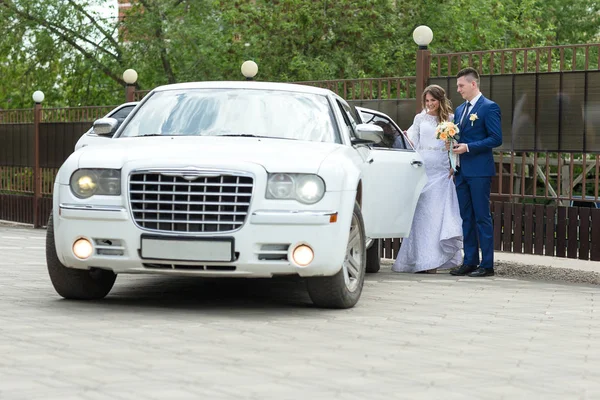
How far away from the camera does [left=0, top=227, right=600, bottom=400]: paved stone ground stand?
5504 millimetres

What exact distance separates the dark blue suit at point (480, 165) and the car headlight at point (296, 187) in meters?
3.76

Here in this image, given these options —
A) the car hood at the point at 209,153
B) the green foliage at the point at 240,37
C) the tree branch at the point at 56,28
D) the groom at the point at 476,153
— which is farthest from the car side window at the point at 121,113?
the tree branch at the point at 56,28

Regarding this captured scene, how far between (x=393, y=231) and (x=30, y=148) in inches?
558

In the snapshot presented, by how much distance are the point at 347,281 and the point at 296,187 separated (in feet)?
3.01

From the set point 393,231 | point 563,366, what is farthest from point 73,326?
point 393,231

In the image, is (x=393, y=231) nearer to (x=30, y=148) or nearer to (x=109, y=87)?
(x=30, y=148)

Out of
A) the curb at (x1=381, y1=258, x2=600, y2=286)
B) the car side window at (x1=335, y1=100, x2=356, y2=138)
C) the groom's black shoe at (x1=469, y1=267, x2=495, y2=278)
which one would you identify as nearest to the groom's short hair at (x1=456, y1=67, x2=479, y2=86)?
the car side window at (x1=335, y1=100, x2=356, y2=138)

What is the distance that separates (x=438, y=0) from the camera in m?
31.0

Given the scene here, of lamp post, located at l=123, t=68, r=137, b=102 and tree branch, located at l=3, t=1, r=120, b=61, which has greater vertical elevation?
tree branch, located at l=3, t=1, r=120, b=61

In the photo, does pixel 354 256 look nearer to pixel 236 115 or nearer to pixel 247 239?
pixel 247 239

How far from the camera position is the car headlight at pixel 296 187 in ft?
25.6

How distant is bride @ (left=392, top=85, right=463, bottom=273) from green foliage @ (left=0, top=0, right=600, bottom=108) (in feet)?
56.9

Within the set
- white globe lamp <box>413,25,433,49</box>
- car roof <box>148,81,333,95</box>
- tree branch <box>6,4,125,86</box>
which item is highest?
tree branch <box>6,4,125,86</box>

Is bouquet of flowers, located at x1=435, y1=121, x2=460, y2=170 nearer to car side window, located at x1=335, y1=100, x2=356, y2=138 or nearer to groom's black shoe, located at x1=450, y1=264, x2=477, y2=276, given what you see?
groom's black shoe, located at x1=450, y1=264, x2=477, y2=276
